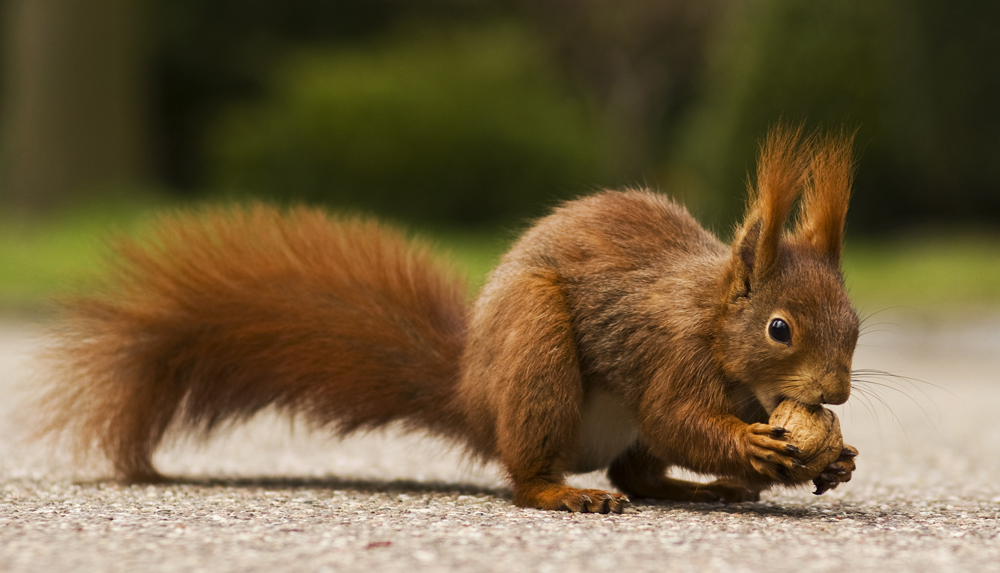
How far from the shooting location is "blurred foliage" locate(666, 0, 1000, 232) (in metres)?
9.37

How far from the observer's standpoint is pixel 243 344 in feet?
10.4

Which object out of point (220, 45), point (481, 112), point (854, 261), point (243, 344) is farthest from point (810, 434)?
point (220, 45)

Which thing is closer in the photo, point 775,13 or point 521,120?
point 775,13

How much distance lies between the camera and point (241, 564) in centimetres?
201

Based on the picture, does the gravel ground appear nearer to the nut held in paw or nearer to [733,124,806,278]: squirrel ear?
the nut held in paw

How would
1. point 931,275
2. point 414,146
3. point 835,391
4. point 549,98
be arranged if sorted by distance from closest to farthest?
point 835,391
point 931,275
point 414,146
point 549,98

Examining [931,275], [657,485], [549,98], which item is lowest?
[657,485]

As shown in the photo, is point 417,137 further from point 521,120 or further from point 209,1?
point 209,1

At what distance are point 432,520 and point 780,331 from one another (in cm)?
88

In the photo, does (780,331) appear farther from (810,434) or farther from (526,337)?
(526,337)

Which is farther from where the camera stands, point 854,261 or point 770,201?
point 854,261

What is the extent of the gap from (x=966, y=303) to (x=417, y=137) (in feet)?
28.0

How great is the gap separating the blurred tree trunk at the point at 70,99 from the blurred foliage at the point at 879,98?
7.72 meters

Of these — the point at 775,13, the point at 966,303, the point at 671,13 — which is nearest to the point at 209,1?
the point at 671,13
